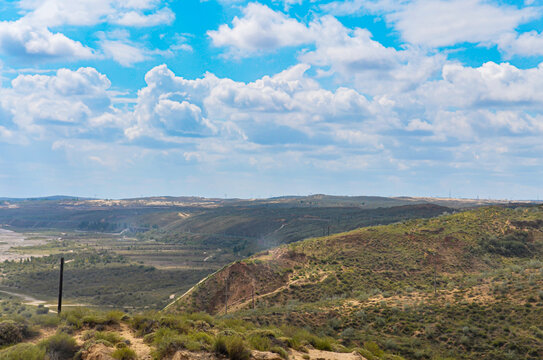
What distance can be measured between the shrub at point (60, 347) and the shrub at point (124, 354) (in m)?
2.07

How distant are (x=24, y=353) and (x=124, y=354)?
327cm

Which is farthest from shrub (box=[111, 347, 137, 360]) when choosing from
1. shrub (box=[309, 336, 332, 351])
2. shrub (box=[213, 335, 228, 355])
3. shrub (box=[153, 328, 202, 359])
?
shrub (box=[309, 336, 332, 351])

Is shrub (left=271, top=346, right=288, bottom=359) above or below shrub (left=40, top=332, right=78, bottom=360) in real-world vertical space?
below

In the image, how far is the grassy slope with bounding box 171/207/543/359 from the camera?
29.1 m

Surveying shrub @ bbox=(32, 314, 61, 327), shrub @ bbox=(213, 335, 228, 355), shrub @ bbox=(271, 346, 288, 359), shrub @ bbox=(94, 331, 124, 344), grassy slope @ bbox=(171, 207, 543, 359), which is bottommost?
grassy slope @ bbox=(171, 207, 543, 359)

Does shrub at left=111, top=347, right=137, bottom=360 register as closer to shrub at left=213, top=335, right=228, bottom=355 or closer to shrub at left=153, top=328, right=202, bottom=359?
shrub at left=153, top=328, right=202, bottom=359

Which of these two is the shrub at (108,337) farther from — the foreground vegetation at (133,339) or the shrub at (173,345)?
the shrub at (173,345)

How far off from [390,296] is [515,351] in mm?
14222

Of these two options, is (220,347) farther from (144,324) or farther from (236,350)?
(144,324)

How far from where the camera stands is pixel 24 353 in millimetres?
14438

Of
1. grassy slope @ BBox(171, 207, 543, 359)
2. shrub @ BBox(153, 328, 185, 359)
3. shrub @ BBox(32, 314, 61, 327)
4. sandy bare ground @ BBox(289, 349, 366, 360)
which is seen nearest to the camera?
shrub @ BBox(153, 328, 185, 359)

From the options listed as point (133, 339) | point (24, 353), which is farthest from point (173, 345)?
point (24, 353)

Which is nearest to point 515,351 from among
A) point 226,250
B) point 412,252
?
point 412,252

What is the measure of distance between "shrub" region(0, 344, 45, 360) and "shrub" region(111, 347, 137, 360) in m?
2.43
